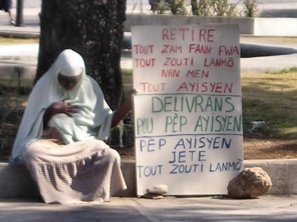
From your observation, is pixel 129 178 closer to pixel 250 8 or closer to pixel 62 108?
pixel 62 108

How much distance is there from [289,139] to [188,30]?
75.5 inches

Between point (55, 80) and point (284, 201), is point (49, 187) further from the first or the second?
point (284, 201)

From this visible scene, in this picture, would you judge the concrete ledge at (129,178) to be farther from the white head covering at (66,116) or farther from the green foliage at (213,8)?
the green foliage at (213,8)

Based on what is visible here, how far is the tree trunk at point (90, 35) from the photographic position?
29.2 ft

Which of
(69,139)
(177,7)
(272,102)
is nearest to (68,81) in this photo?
(69,139)

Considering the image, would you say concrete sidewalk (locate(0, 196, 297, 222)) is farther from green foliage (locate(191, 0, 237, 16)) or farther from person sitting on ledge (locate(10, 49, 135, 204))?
green foliage (locate(191, 0, 237, 16))

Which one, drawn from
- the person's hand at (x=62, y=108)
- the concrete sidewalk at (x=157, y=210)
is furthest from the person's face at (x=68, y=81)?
the concrete sidewalk at (x=157, y=210)

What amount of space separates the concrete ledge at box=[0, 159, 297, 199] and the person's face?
26.8 inches

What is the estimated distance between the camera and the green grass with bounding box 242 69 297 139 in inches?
387

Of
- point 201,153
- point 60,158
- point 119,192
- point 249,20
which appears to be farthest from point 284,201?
point 249,20

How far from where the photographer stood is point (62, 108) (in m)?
7.60

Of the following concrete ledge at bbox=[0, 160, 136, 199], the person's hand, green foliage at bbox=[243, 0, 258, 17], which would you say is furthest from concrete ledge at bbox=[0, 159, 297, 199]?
green foliage at bbox=[243, 0, 258, 17]

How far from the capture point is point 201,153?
806 cm

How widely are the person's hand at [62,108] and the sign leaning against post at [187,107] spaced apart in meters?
0.54
